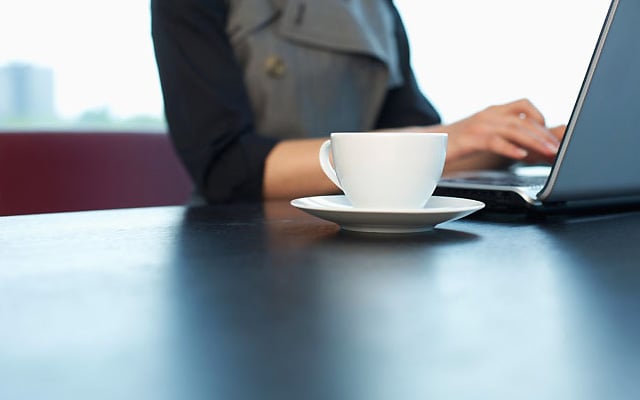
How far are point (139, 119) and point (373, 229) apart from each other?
2.44m

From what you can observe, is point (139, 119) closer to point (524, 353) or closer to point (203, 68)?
point (203, 68)

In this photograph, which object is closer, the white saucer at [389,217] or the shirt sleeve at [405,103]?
the white saucer at [389,217]

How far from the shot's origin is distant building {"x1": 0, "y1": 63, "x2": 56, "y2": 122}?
2.70m

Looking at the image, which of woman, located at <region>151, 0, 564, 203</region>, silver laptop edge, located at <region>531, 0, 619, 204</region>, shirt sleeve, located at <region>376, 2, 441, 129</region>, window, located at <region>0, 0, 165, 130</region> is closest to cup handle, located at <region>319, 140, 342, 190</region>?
silver laptop edge, located at <region>531, 0, 619, 204</region>

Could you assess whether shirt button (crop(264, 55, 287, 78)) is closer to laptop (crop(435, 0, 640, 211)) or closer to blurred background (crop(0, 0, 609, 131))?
laptop (crop(435, 0, 640, 211))

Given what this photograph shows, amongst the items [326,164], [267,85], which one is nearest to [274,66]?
[267,85]

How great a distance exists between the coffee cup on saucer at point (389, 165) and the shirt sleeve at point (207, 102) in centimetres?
65

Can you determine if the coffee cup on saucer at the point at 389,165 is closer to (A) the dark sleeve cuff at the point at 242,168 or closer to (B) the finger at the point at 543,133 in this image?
(B) the finger at the point at 543,133

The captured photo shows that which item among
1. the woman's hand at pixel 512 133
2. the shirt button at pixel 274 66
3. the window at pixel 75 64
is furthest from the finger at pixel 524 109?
the window at pixel 75 64

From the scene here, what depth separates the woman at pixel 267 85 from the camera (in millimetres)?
1216

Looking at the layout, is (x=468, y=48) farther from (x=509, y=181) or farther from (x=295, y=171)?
(x=509, y=181)

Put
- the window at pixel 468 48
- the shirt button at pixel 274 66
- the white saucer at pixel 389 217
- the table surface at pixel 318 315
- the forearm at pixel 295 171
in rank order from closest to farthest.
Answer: the table surface at pixel 318 315, the white saucer at pixel 389 217, the forearm at pixel 295 171, the shirt button at pixel 274 66, the window at pixel 468 48

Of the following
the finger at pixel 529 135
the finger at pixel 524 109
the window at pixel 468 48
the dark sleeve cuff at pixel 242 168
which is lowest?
the dark sleeve cuff at pixel 242 168

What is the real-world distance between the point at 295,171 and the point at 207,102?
0.21 metres
